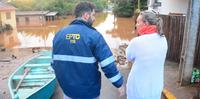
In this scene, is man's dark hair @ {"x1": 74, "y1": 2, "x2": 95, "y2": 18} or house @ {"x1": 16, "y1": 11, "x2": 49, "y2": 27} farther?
house @ {"x1": 16, "y1": 11, "x2": 49, "y2": 27}

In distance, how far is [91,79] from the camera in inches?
120

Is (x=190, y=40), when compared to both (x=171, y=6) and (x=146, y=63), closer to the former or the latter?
(x=146, y=63)

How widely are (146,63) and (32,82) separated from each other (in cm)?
542

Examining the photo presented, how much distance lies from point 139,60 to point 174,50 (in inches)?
269

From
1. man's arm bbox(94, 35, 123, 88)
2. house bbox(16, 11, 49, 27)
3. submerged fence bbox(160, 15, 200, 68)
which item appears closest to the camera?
man's arm bbox(94, 35, 123, 88)

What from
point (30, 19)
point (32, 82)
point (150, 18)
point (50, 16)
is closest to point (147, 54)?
point (150, 18)

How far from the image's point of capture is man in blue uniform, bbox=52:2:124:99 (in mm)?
2881

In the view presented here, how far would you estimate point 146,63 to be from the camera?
9.80 feet

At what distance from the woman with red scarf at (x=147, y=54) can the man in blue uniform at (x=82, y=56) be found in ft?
0.71

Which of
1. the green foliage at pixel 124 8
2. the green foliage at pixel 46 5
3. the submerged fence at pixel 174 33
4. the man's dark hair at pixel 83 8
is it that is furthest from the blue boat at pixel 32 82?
the green foliage at pixel 46 5

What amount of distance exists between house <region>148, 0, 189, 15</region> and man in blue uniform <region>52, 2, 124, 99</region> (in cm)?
1179

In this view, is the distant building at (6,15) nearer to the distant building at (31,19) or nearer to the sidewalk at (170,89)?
the distant building at (31,19)

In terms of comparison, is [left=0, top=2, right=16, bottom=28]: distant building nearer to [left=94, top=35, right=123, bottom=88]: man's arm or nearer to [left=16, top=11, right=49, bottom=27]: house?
Result: [left=16, top=11, right=49, bottom=27]: house

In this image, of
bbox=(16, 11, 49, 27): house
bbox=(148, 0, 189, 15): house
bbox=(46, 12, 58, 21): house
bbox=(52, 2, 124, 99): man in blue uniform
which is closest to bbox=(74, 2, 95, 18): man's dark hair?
bbox=(52, 2, 124, 99): man in blue uniform
